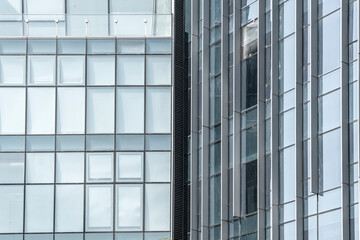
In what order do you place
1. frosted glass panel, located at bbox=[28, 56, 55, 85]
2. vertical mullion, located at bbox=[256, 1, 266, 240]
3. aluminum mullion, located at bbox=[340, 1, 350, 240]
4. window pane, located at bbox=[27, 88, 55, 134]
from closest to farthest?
1. aluminum mullion, located at bbox=[340, 1, 350, 240]
2. vertical mullion, located at bbox=[256, 1, 266, 240]
3. window pane, located at bbox=[27, 88, 55, 134]
4. frosted glass panel, located at bbox=[28, 56, 55, 85]

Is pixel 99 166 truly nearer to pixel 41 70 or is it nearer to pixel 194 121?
pixel 41 70

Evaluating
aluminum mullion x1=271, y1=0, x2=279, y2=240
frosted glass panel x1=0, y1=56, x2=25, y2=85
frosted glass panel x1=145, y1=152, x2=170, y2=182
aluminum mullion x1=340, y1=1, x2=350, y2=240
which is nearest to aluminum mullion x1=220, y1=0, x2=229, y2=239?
aluminum mullion x1=271, y1=0, x2=279, y2=240

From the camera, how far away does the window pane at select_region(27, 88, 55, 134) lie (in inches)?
2473

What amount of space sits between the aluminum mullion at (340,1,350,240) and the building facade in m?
21.0

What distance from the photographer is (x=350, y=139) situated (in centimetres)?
4159

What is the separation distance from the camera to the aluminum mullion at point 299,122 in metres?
44.0

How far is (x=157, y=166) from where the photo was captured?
6194 centimetres

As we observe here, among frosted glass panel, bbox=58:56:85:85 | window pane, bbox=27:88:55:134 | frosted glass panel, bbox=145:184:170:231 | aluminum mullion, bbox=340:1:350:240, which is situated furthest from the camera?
frosted glass panel, bbox=58:56:85:85

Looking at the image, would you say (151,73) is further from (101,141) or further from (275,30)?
(275,30)

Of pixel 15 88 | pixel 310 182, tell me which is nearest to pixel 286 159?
pixel 310 182

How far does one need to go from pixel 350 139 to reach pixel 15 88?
26.9m

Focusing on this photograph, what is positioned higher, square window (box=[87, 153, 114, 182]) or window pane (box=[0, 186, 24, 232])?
square window (box=[87, 153, 114, 182])

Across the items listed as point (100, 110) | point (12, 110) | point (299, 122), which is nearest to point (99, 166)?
point (100, 110)

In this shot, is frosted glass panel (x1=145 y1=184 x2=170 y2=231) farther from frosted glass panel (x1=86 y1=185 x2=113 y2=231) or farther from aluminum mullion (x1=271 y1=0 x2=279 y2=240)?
aluminum mullion (x1=271 y1=0 x2=279 y2=240)
